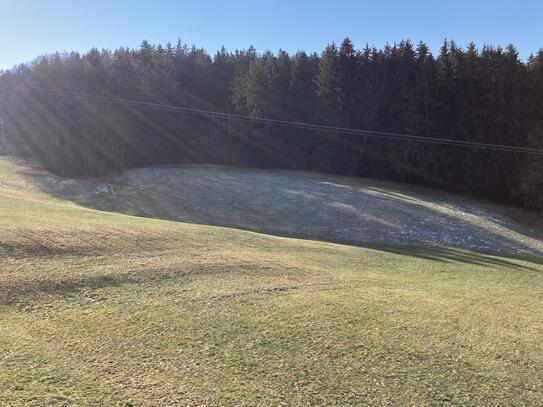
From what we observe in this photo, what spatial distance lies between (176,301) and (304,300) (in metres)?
2.74

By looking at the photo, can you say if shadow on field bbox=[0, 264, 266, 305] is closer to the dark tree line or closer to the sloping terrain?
the sloping terrain

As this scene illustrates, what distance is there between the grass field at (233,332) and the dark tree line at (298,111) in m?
35.5

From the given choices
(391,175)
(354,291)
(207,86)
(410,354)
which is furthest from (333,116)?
(410,354)

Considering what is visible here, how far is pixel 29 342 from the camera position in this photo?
23.9 ft

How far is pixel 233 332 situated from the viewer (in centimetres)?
841

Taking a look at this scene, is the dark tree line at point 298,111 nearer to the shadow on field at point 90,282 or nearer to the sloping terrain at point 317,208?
the sloping terrain at point 317,208

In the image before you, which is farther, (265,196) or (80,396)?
(265,196)

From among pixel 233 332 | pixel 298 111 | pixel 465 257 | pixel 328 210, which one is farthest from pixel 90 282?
pixel 298 111

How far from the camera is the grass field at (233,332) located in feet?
20.9

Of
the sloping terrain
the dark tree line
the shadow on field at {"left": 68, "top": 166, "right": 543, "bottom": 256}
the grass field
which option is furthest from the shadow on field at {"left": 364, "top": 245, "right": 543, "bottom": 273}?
the dark tree line

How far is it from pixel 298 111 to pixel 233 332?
5363cm

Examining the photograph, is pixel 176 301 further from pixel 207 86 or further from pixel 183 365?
pixel 207 86

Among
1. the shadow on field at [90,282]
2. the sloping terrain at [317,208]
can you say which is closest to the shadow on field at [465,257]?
the sloping terrain at [317,208]

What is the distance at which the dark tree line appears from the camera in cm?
4766
